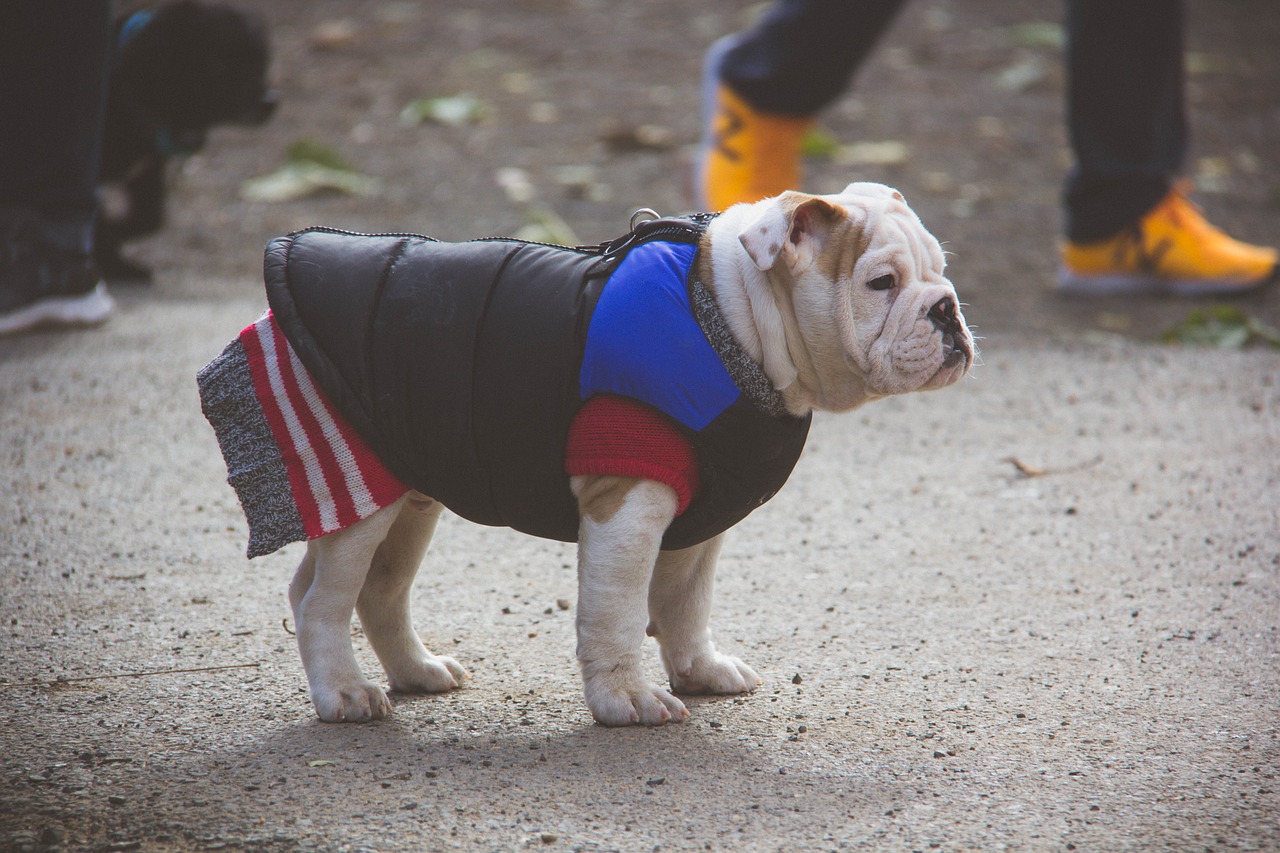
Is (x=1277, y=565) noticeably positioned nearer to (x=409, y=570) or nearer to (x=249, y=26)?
(x=409, y=570)

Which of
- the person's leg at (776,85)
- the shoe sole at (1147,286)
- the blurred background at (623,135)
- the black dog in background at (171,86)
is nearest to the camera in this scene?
the black dog in background at (171,86)

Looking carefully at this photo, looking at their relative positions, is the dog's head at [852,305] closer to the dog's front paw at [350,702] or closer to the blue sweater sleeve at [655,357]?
the blue sweater sleeve at [655,357]

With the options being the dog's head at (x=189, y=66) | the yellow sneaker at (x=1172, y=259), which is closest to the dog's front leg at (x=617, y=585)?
the dog's head at (x=189, y=66)

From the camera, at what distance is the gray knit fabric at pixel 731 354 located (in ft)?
7.54

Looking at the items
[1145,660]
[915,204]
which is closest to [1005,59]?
[915,204]

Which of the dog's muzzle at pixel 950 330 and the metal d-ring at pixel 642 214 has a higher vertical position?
the metal d-ring at pixel 642 214

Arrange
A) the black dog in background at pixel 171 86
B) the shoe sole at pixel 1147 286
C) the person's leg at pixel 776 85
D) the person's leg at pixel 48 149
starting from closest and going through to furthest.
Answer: the person's leg at pixel 48 149
the black dog in background at pixel 171 86
the person's leg at pixel 776 85
the shoe sole at pixel 1147 286

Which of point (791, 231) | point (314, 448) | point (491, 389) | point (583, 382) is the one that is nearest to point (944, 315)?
point (791, 231)

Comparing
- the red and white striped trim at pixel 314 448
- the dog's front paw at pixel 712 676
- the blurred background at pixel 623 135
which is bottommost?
the blurred background at pixel 623 135

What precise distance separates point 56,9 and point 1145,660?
3.80m

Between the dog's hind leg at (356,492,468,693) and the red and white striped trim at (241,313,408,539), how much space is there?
18cm

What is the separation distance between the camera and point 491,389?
2312 millimetres

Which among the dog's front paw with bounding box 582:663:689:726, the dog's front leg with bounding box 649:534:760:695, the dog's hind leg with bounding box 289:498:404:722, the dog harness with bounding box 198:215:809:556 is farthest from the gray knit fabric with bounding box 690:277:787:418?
the dog's hind leg with bounding box 289:498:404:722

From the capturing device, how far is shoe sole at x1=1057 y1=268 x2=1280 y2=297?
5488 millimetres
